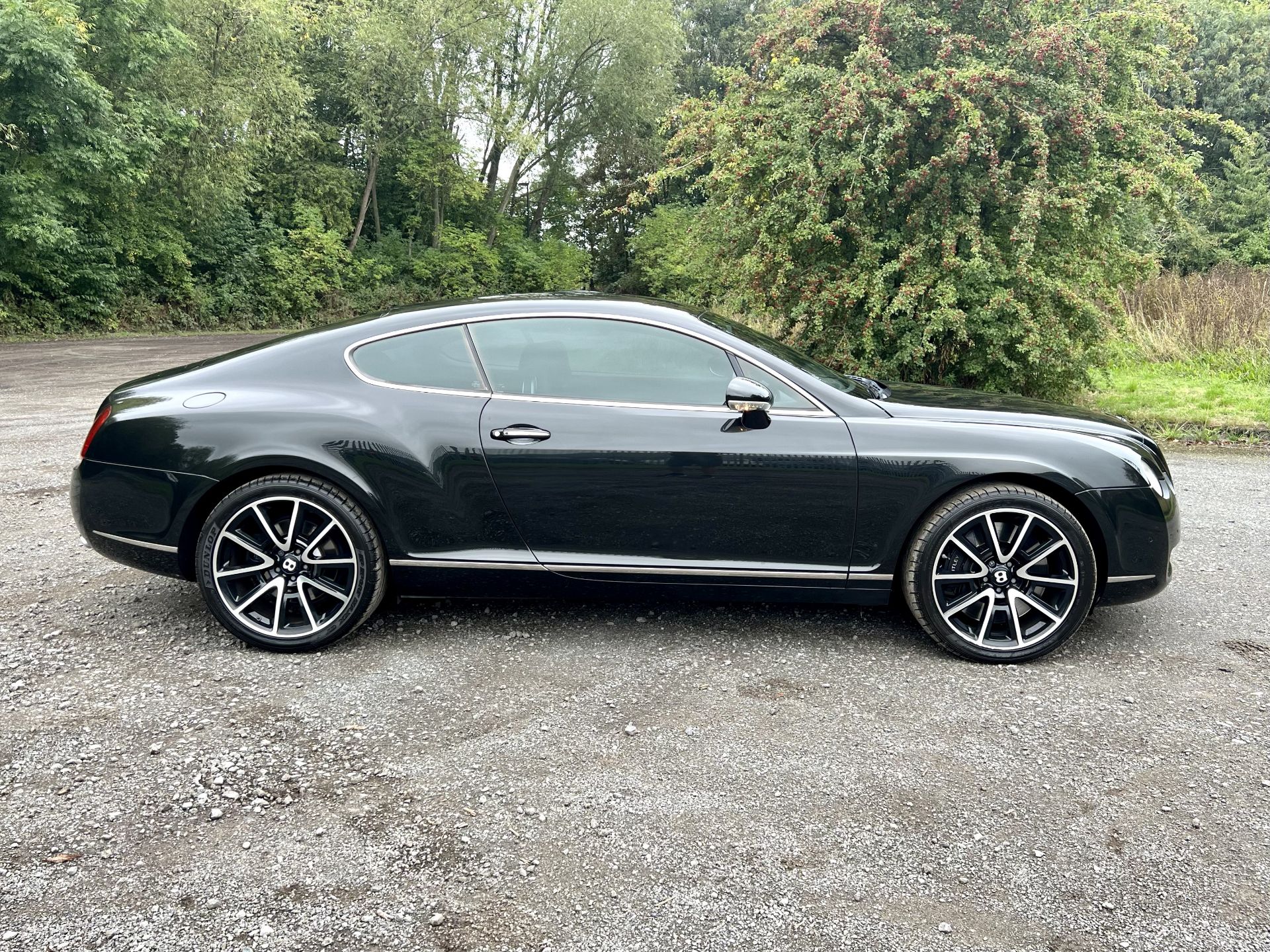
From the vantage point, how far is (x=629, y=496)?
4027 mm

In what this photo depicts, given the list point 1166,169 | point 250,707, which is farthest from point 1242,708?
point 1166,169

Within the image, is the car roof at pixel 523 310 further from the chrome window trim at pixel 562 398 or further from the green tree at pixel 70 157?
the green tree at pixel 70 157

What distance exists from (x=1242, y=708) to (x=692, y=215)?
28.4ft

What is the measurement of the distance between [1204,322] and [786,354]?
36.7ft

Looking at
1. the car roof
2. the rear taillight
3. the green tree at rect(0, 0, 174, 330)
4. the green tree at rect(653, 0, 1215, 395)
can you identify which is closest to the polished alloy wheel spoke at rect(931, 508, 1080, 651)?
the car roof

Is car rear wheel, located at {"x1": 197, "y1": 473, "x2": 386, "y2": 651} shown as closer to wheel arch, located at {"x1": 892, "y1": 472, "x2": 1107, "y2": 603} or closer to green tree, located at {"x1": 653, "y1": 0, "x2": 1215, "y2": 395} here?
wheel arch, located at {"x1": 892, "y1": 472, "x2": 1107, "y2": 603}

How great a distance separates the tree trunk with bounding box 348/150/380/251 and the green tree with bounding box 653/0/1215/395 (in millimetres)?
29978

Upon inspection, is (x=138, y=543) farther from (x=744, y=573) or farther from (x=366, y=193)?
(x=366, y=193)

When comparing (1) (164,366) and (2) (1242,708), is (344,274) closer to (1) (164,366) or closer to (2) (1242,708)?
(1) (164,366)

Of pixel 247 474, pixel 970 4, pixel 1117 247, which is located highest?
pixel 970 4

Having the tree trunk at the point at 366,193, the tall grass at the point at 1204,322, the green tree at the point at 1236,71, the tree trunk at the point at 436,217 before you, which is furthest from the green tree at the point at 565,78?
the tall grass at the point at 1204,322

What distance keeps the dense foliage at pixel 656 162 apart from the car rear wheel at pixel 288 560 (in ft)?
19.8

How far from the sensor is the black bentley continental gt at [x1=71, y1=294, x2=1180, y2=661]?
13.1ft

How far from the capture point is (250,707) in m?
3.55
